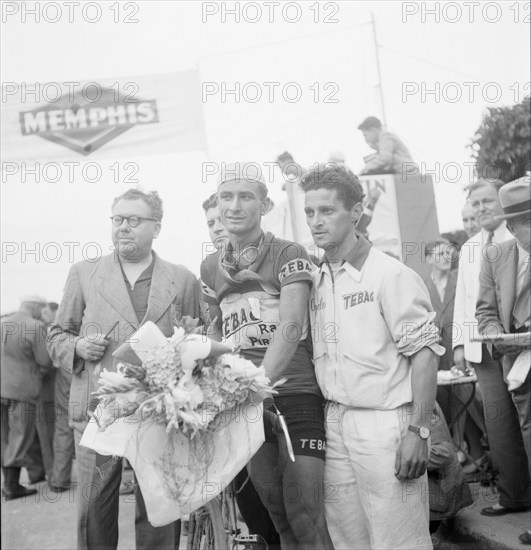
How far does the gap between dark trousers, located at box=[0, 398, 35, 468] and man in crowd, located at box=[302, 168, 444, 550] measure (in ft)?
21.5

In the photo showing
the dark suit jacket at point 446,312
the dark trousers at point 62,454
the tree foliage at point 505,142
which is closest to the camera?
the tree foliage at point 505,142

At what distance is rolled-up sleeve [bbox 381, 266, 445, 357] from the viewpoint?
3.42 metres

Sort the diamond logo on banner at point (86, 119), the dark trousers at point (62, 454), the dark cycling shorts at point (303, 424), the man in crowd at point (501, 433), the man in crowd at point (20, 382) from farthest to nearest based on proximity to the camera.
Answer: the man in crowd at point (20, 382)
the dark trousers at point (62, 454)
the diamond logo on banner at point (86, 119)
the man in crowd at point (501, 433)
the dark cycling shorts at point (303, 424)

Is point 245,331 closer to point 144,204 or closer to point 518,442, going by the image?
point 144,204

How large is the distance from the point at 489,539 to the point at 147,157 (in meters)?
4.92

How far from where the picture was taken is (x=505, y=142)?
5754mm

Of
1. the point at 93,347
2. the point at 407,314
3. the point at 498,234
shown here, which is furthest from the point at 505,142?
the point at 93,347

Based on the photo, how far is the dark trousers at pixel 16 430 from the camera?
30.2 ft

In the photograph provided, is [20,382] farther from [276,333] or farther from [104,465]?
[276,333]

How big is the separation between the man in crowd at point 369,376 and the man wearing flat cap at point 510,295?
Result: 887mm

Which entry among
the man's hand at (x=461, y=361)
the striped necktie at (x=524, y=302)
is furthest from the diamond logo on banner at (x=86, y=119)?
the striped necktie at (x=524, y=302)

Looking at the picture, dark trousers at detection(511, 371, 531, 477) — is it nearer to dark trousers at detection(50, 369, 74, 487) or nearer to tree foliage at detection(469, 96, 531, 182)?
tree foliage at detection(469, 96, 531, 182)

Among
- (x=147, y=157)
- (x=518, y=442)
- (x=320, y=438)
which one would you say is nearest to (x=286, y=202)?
(x=147, y=157)

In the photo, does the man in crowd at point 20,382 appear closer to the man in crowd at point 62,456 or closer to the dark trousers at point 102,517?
the man in crowd at point 62,456
